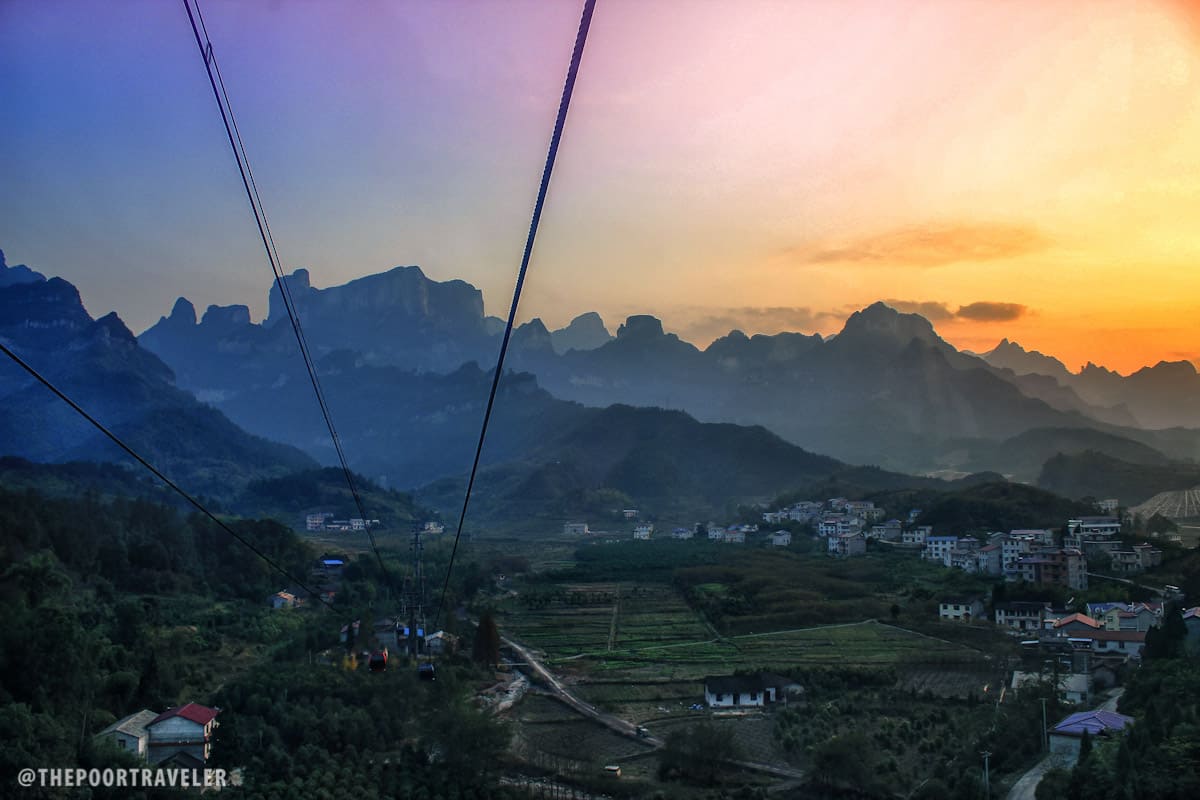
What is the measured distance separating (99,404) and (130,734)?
6527 cm

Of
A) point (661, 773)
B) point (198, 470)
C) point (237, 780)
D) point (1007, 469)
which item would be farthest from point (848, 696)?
point (1007, 469)

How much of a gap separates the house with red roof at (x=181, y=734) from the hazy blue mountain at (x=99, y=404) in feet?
170

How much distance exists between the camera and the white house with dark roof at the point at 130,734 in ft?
44.9

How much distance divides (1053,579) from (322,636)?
20.0 metres

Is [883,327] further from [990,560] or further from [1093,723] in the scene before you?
[1093,723]

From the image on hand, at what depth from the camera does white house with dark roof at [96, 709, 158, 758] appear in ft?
44.9

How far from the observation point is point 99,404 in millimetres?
72375

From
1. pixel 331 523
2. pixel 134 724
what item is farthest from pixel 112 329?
pixel 134 724

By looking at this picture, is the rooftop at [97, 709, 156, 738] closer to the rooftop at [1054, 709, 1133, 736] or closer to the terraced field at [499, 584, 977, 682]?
the terraced field at [499, 584, 977, 682]

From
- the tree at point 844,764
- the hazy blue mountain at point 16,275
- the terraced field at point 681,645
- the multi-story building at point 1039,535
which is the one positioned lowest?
the terraced field at point 681,645

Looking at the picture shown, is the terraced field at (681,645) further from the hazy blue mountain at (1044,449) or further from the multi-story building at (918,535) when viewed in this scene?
the hazy blue mountain at (1044,449)

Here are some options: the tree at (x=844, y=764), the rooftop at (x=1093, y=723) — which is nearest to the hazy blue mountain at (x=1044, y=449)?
the rooftop at (x=1093, y=723)

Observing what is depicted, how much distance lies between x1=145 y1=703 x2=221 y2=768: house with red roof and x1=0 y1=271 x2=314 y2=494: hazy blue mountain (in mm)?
51917

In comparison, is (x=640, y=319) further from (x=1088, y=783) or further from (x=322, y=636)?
(x=1088, y=783)
